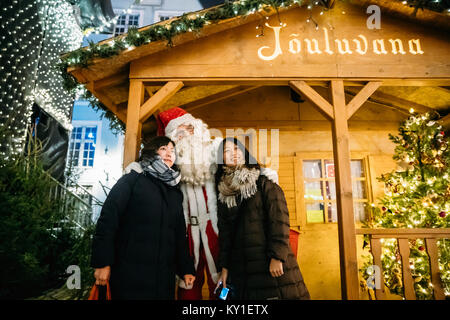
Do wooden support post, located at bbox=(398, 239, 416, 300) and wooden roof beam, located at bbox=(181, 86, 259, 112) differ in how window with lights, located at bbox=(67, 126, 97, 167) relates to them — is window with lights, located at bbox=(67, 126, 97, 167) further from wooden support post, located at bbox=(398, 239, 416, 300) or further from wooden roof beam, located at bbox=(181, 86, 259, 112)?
wooden support post, located at bbox=(398, 239, 416, 300)

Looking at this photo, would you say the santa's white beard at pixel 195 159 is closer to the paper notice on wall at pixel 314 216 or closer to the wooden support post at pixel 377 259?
the wooden support post at pixel 377 259

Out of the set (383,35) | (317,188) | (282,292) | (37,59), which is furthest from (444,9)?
(37,59)

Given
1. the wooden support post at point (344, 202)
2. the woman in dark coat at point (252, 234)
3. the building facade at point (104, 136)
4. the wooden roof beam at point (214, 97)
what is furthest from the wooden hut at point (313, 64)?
the building facade at point (104, 136)

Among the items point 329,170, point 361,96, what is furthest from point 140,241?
point 329,170

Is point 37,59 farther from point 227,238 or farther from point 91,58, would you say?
point 227,238

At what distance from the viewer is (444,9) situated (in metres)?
3.20

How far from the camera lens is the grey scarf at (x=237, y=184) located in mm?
2520

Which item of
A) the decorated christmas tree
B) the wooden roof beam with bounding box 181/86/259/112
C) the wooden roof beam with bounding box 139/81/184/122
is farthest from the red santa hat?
the decorated christmas tree

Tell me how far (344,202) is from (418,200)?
2.07 metres

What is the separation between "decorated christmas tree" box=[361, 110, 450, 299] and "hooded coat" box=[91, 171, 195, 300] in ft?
11.3

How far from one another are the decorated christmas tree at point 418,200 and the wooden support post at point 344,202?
1635 mm

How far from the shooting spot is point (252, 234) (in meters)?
2.40

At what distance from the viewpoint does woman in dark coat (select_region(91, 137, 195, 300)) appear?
2.03 meters

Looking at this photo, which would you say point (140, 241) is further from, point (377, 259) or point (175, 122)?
point (377, 259)
